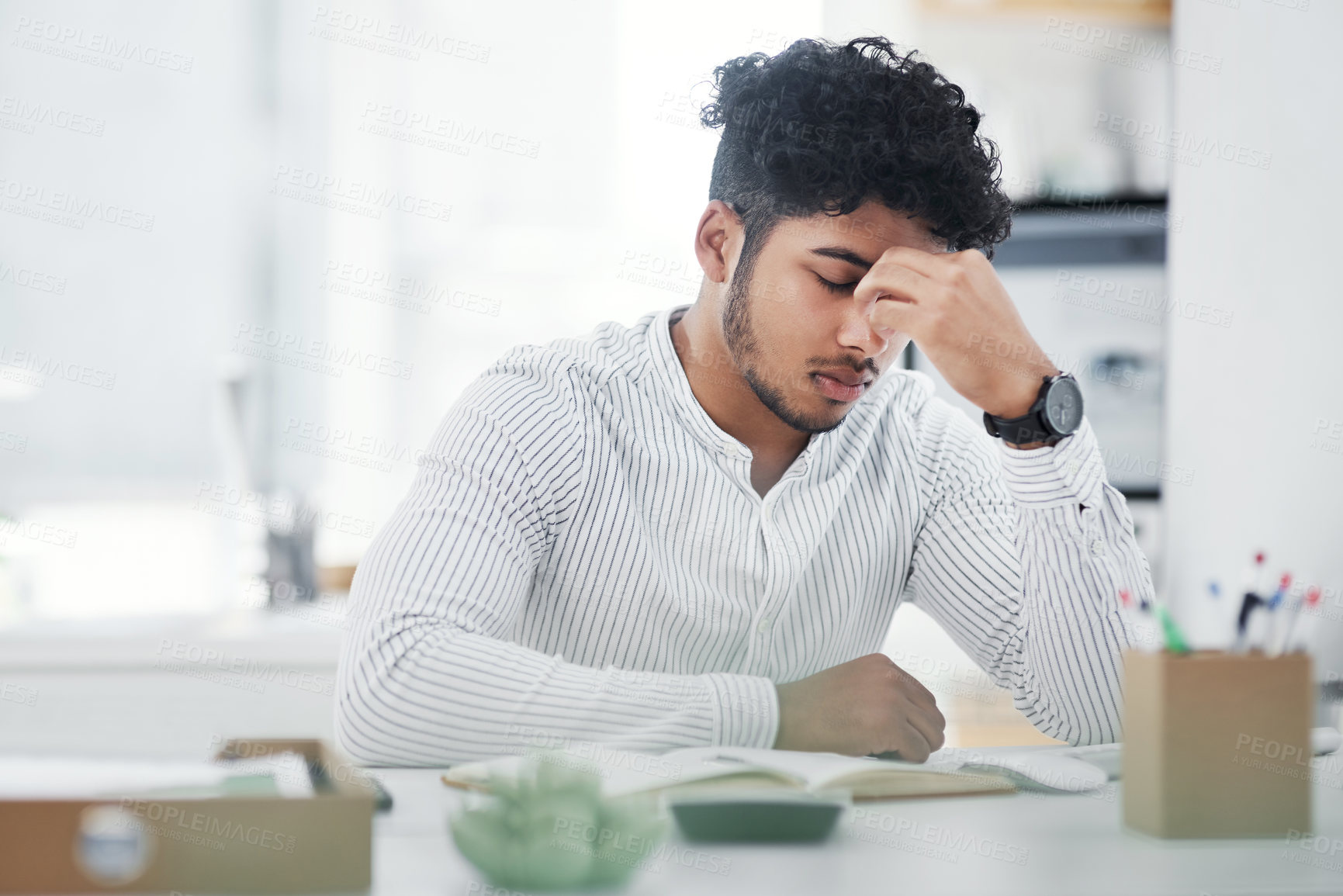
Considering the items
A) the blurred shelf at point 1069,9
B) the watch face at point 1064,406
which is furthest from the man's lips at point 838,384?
the blurred shelf at point 1069,9

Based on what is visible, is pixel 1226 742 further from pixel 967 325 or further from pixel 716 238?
pixel 716 238

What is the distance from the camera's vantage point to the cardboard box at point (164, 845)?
56 centimetres

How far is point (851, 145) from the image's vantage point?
1279 mm

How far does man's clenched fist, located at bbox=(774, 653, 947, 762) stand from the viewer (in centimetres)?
98

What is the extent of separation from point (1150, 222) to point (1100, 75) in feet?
1.29

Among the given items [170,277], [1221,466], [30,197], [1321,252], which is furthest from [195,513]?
[1321,252]

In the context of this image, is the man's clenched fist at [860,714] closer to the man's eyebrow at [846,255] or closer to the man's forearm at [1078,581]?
the man's forearm at [1078,581]

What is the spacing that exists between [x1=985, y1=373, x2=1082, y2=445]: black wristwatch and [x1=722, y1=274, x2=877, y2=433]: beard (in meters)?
0.20

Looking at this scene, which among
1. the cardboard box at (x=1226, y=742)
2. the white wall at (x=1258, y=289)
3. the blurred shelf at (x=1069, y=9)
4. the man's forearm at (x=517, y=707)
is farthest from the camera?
the blurred shelf at (x=1069, y=9)

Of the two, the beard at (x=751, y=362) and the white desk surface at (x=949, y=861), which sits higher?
the beard at (x=751, y=362)

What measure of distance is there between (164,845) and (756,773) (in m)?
0.35

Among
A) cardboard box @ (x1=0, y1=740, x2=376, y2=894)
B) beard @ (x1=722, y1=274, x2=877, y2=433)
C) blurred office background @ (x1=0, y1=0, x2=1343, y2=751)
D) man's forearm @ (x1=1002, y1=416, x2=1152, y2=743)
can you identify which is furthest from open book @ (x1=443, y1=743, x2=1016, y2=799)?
blurred office background @ (x1=0, y1=0, x2=1343, y2=751)

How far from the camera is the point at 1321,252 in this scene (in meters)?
2.46

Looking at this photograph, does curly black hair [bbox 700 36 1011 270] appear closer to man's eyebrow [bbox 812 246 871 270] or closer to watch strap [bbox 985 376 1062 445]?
man's eyebrow [bbox 812 246 871 270]
